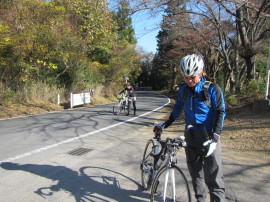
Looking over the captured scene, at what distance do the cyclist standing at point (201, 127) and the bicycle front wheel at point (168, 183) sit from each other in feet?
0.71

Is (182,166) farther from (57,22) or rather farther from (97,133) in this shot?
(57,22)

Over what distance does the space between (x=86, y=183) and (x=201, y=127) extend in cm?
238

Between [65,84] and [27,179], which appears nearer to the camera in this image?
[27,179]

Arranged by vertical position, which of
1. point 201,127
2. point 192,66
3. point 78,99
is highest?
point 192,66

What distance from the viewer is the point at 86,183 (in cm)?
439

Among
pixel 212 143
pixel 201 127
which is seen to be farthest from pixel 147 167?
pixel 212 143

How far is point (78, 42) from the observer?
18.4m

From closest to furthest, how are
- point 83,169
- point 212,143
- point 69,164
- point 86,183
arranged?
1. point 212,143
2. point 86,183
3. point 83,169
4. point 69,164

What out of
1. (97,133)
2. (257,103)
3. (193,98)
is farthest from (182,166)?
(257,103)

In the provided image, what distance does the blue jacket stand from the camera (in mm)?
2926

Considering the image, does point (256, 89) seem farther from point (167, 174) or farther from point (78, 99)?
point (78, 99)

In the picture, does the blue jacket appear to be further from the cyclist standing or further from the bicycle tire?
the bicycle tire

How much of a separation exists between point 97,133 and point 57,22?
421 inches

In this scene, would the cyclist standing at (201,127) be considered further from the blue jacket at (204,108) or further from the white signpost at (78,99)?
the white signpost at (78,99)
